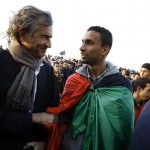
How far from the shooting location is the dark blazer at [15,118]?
2.66m

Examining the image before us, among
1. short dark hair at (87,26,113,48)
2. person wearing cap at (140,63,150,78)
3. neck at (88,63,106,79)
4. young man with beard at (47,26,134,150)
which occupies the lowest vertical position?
young man with beard at (47,26,134,150)

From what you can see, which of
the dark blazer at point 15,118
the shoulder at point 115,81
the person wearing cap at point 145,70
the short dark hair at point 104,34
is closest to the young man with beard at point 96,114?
the shoulder at point 115,81

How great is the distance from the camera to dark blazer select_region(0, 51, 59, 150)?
2.66m

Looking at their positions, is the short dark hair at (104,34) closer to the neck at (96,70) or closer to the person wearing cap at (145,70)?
the neck at (96,70)

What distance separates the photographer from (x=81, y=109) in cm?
342

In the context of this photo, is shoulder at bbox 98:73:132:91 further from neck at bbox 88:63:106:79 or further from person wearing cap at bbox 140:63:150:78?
person wearing cap at bbox 140:63:150:78

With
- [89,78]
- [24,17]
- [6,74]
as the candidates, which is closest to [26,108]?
[6,74]

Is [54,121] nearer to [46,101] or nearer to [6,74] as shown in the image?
[46,101]

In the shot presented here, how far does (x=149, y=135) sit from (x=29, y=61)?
1429mm

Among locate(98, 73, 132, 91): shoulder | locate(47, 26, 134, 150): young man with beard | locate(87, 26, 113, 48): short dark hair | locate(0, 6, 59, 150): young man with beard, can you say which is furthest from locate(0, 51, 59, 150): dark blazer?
locate(87, 26, 113, 48): short dark hair

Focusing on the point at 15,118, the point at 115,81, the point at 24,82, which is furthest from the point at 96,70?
the point at 15,118

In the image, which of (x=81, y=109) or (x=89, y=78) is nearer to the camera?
(x=81, y=109)

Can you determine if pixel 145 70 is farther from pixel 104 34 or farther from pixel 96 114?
pixel 96 114

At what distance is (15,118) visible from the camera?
2.66m
